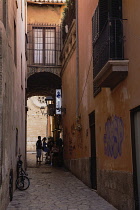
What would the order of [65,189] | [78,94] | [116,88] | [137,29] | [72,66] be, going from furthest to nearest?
[72,66] → [78,94] → [65,189] → [116,88] → [137,29]

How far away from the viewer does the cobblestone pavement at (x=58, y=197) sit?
9406 mm

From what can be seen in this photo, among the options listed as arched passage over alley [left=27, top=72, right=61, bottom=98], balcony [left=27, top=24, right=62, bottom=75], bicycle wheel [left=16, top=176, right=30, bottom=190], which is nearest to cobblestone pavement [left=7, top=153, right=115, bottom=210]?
bicycle wheel [left=16, top=176, right=30, bottom=190]

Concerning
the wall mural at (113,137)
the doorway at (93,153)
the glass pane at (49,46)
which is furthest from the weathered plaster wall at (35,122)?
the wall mural at (113,137)

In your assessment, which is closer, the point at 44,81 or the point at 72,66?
the point at 72,66

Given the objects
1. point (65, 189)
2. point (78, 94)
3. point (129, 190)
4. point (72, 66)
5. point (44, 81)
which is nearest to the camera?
point (129, 190)

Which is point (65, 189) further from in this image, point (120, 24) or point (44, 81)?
point (44, 81)

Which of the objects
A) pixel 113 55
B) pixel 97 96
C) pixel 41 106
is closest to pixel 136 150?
pixel 113 55

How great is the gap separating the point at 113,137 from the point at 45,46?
1404 centimetres

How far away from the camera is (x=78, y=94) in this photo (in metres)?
15.6

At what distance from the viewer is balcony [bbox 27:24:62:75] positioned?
72.5 feet

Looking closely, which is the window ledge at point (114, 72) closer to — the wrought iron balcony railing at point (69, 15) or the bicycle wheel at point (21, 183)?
the bicycle wheel at point (21, 183)

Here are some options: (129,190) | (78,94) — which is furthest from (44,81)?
(129,190)

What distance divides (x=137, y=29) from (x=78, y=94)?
8.54m

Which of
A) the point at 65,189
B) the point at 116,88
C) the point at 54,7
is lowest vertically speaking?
the point at 65,189
